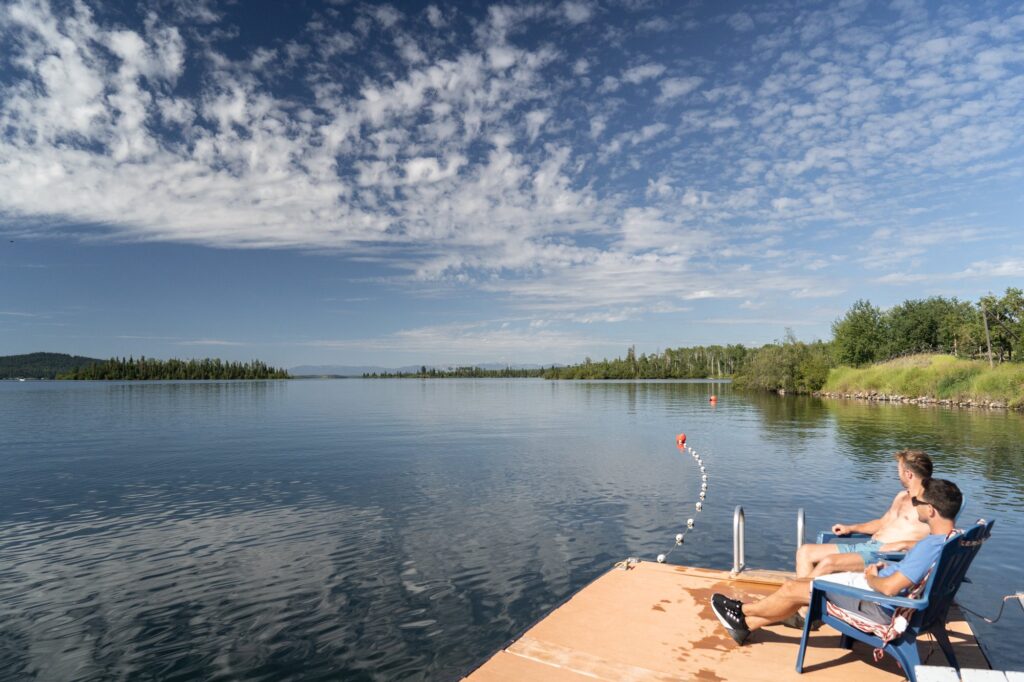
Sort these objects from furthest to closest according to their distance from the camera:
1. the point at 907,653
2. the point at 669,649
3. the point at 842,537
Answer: the point at 842,537 → the point at 669,649 → the point at 907,653

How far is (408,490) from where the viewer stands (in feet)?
68.5

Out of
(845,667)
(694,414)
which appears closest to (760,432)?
(694,414)

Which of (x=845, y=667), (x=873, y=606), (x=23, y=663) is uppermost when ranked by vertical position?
(x=873, y=606)

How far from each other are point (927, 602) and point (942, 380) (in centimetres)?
7358

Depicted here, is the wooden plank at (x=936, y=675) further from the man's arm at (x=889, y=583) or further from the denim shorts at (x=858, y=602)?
the denim shorts at (x=858, y=602)

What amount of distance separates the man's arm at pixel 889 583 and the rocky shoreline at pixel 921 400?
6014cm

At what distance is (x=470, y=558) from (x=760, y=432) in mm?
31685

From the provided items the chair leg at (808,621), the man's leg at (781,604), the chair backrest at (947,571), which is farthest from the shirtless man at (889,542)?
the chair backrest at (947,571)

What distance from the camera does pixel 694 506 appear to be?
18.0 metres

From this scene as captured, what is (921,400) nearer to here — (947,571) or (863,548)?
(863,548)

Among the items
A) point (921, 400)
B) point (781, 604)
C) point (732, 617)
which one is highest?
point (781, 604)

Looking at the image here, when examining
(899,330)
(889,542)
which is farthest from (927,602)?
(899,330)

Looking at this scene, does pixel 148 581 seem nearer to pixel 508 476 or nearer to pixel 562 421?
pixel 508 476

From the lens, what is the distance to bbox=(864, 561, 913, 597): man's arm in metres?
5.86
